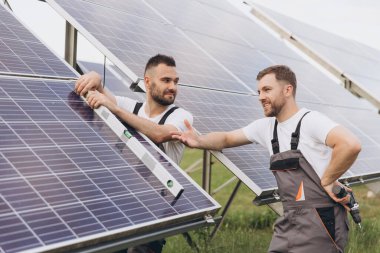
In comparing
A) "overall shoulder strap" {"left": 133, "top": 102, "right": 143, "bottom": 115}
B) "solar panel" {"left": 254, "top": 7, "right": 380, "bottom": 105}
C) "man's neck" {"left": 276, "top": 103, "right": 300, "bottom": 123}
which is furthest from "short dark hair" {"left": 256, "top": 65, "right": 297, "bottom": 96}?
"solar panel" {"left": 254, "top": 7, "right": 380, "bottom": 105}

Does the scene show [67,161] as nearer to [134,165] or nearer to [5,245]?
[134,165]

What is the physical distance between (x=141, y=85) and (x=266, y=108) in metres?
1.46

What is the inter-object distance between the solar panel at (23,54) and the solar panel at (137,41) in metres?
0.74

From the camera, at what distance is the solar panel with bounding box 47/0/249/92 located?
610 centimetres

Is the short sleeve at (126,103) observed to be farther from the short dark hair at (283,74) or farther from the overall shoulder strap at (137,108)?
the short dark hair at (283,74)

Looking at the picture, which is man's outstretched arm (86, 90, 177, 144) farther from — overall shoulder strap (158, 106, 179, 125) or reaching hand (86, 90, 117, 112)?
overall shoulder strap (158, 106, 179, 125)

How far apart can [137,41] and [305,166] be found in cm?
334

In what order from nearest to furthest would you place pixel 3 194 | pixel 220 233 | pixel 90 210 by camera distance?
pixel 3 194
pixel 90 210
pixel 220 233

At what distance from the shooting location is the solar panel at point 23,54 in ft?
15.5

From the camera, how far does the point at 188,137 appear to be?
16.4ft

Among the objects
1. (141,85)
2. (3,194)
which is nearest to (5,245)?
(3,194)

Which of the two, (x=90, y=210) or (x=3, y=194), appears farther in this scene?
(x=90, y=210)

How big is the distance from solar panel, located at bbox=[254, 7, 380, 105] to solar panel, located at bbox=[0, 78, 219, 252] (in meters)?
9.31

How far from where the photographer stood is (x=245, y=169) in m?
5.52
